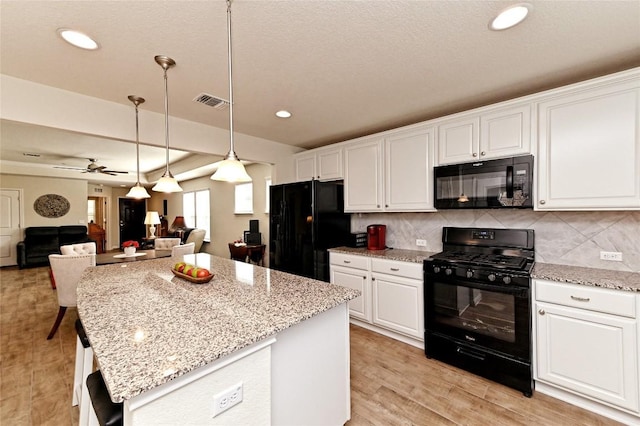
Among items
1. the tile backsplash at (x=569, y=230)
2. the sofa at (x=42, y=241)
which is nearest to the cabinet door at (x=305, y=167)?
the tile backsplash at (x=569, y=230)

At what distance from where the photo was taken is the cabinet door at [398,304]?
8.76 feet

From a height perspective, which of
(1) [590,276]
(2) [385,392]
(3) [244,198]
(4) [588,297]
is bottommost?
(2) [385,392]

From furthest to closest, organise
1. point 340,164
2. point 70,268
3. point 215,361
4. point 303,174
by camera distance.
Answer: point 303,174, point 340,164, point 70,268, point 215,361

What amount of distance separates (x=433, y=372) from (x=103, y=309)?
243cm

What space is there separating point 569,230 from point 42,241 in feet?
33.5

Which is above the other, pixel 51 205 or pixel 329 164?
pixel 329 164

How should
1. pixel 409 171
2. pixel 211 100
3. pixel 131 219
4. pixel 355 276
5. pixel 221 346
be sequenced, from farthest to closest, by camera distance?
pixel 131 219 → pixel 355 276 → pixel 409 171 → pixel 211 100 → pixel 221 346

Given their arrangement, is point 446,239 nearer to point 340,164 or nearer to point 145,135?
point 340,164

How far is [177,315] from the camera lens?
4.23ft

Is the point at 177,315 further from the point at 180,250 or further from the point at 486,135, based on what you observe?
the point at 180,250

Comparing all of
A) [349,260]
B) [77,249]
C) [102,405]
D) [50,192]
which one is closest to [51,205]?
[50,192]

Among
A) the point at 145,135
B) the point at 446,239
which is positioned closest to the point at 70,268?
the point at 145,135

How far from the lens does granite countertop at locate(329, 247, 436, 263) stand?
2762mm

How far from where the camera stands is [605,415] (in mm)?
1832
